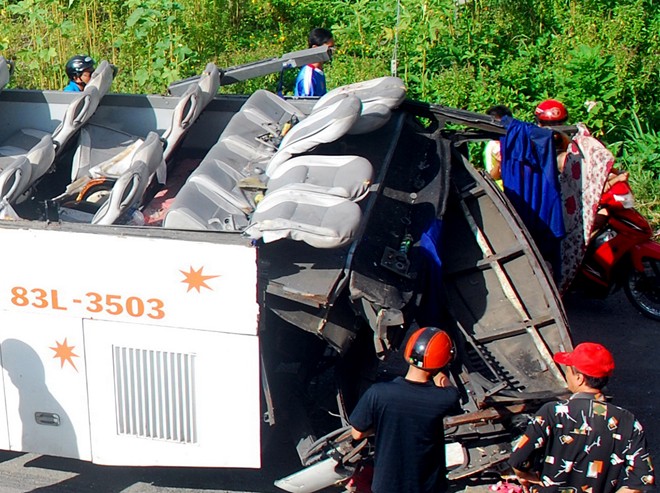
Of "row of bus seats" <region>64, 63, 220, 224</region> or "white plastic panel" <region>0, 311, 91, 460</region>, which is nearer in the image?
"white plastic panel" <region>0, 311, 91, 460</region>

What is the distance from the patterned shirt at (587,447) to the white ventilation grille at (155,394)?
70.8 inches

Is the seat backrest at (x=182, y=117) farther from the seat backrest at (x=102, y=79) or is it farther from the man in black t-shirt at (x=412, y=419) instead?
the man in black t-shirt at (x=412, y=419)

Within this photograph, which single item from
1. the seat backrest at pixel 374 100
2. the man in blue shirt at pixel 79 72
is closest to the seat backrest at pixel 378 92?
the seat backrest at pixel 374 100

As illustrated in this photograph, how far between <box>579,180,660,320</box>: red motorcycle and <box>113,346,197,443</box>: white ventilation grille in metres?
3.85

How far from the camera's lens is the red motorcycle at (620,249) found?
295 inches

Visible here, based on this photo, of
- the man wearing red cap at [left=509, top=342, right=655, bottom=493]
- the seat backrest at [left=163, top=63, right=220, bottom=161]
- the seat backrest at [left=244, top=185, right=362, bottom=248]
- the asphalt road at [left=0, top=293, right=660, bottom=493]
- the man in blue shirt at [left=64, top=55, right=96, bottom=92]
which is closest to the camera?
the man wearing red cap at [left=509, top=342, right=655, bottom=493]

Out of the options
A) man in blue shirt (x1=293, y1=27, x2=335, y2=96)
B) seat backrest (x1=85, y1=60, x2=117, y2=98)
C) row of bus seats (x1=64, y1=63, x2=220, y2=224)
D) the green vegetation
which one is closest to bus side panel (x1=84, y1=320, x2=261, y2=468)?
row of bus seats (x1=64, y1=63, x2=220, y2=224)

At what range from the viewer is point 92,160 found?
675 cm

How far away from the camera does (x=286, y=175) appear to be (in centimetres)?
520

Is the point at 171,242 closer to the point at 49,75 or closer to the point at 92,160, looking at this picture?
the point at 92,160

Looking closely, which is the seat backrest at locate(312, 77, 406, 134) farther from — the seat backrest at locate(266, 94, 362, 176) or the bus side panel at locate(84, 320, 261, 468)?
the bus side panel at locate(84, 320, 261, 468)

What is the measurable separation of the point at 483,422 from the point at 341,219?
1415 mm

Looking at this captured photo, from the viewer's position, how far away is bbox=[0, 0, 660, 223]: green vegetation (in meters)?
10.2

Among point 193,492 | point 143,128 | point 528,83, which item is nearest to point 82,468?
point 193,492
